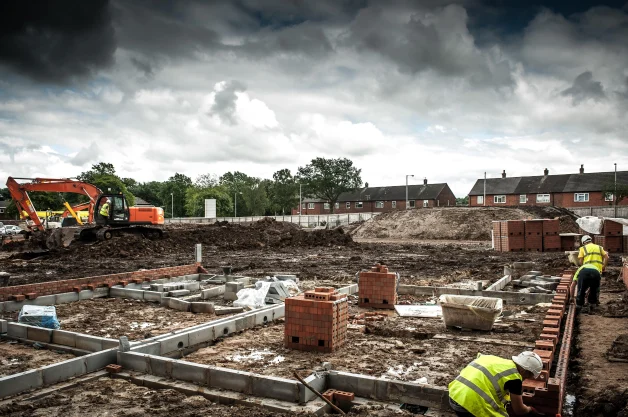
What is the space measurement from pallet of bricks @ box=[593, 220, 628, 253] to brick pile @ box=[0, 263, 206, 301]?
1868cm

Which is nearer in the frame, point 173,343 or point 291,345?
point 173,343

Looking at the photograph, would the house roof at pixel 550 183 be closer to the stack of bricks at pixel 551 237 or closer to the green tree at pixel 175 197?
the stack of bricks at pixel 551 237

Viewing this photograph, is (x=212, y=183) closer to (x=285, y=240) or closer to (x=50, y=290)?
(x=285, y=240)

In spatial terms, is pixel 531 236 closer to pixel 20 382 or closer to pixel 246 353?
pixel 246 353

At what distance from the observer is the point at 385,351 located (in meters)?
6.68

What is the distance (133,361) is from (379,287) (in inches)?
206

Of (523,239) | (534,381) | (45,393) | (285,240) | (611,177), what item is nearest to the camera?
(534,381)

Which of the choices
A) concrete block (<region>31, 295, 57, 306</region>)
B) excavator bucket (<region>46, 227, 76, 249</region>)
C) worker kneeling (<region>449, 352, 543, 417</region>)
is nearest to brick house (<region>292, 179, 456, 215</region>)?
excavator bucket (<region>46, 227, 76, 249</region>)

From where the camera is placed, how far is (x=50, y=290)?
10.4 m

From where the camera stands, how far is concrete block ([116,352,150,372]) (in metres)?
5.73

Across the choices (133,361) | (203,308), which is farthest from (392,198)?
(133,361)

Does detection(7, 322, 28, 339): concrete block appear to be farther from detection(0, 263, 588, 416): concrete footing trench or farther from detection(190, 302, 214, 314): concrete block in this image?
detection(190, 302, 214, 314): concrete block

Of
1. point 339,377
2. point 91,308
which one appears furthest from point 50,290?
point 339,377

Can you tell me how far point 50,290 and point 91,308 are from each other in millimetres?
1200
